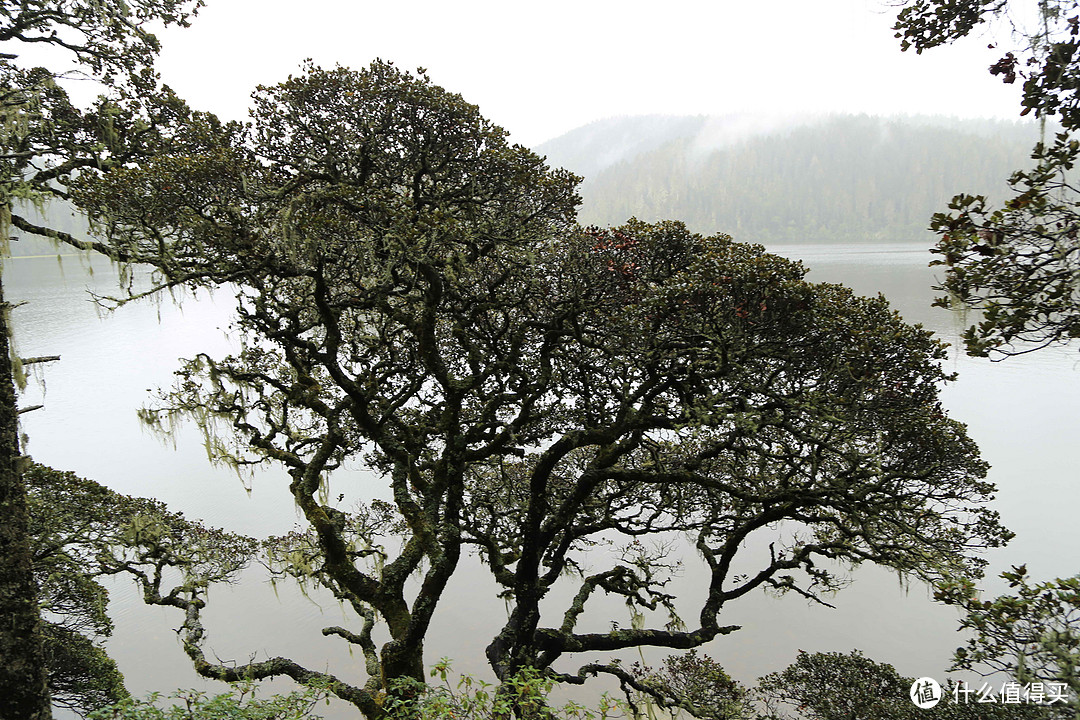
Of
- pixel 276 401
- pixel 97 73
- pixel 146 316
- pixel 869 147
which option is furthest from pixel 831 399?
pixel 869 147

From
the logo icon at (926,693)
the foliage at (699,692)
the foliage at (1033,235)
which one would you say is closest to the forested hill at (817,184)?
the foliage at (699,692)

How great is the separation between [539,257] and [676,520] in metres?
4.73

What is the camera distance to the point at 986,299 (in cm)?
317

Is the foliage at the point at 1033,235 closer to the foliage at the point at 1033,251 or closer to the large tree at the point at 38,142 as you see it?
the foliage at the point at 1033,251

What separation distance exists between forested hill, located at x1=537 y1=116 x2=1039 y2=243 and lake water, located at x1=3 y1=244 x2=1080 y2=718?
287 feet

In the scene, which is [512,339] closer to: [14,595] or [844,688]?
[14,595]

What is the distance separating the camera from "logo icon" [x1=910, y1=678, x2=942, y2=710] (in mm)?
6598

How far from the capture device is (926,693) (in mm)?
6883

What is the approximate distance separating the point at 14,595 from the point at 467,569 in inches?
500

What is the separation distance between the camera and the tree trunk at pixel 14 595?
5492 mm

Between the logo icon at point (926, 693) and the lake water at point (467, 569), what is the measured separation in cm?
424

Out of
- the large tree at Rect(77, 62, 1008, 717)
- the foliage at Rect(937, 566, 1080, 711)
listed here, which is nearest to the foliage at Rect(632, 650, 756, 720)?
the large tree at Rect(77, 62, 1008, 717)

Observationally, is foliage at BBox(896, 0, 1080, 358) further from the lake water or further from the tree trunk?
the tree trunk

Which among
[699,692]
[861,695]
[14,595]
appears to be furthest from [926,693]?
[14,595]
